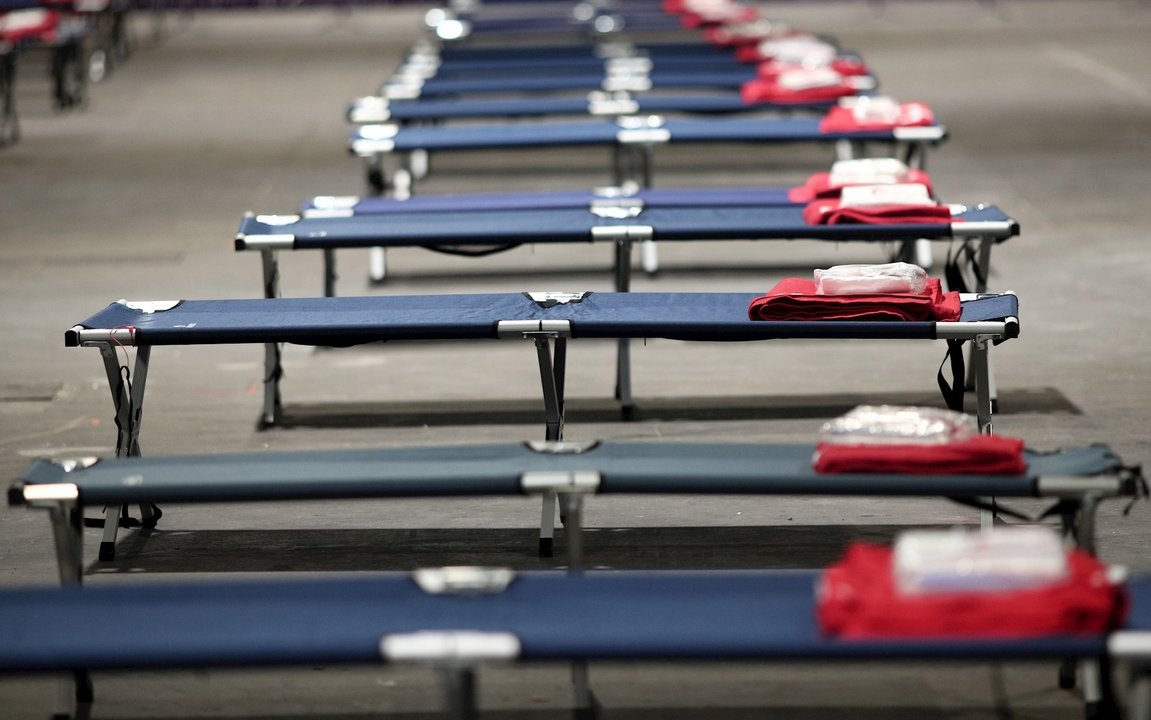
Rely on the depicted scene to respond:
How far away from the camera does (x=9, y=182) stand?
723cm

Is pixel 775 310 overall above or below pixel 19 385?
above

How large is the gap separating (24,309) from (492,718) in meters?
3.19

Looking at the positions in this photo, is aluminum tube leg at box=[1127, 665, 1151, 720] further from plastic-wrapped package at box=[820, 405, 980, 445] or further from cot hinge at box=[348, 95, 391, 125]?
cot hinge at box=[348, 95, 391, 125]

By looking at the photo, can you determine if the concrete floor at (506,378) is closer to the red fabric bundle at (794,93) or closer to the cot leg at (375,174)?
the cot leg at (375,174)

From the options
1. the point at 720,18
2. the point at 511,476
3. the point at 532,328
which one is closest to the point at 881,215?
the point at 532,328

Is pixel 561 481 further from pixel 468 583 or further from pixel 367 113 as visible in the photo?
pixel 367 113

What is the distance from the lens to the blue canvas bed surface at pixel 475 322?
341 cm

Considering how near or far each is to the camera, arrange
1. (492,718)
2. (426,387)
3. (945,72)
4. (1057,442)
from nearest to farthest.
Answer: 1. (492,718)
2. (1057,442)
3. (426,387)
4. (945,72)

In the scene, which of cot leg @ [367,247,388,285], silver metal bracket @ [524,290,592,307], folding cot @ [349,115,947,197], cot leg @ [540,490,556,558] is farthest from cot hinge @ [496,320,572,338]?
folding cot @ [349,115,947,197]

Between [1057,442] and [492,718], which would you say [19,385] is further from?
[1057,442]

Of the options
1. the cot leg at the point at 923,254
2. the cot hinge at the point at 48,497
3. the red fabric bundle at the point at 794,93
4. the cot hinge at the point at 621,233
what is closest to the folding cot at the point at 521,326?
the cot hinge at the point at 621,233

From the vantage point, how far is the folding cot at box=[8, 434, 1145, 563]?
261cm

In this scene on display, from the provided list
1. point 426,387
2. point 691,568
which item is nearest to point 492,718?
point 691,568

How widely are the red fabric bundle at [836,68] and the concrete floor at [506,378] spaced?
0.53m
